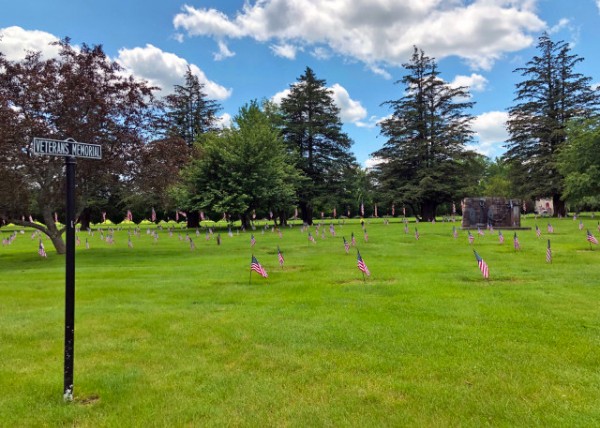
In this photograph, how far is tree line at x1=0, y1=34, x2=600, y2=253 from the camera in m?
17.7

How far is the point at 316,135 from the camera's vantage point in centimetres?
4875

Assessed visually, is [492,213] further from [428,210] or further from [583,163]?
[428,210]

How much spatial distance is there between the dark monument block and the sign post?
29.0m

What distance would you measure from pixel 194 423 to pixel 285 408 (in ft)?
2.83

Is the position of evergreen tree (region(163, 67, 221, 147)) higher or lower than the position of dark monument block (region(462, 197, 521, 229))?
higher

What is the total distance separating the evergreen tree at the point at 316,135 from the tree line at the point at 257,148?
13 cm

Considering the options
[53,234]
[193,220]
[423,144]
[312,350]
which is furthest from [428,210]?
[312,350]

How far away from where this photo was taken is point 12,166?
16828 millimetres

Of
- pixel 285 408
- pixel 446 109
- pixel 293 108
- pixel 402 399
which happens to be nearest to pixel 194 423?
pixel 285 408

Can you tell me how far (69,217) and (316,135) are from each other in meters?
45.4

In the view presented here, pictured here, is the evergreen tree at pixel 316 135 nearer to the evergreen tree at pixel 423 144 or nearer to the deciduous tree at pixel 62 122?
the evergreen tree at pixel 423 144

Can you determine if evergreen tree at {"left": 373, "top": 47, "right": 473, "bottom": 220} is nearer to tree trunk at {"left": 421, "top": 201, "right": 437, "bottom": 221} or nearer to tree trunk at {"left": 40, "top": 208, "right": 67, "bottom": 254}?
tree trunk at {"left": 421, "top": 201, "right": 437, "bottom": 221}

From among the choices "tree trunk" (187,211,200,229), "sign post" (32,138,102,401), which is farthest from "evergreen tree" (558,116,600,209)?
"sign post" (32,138,102,401)

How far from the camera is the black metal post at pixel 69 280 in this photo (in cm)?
437
